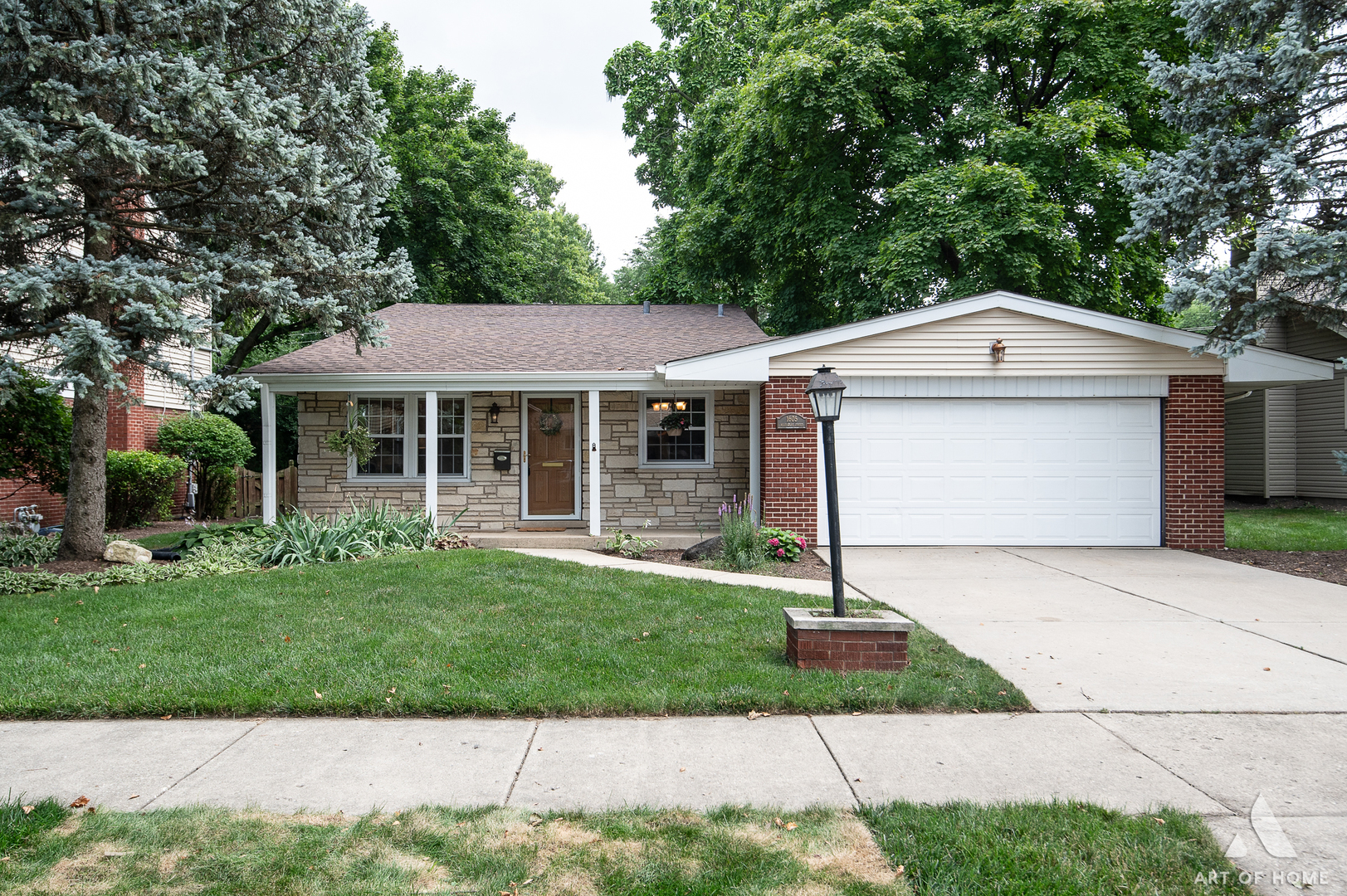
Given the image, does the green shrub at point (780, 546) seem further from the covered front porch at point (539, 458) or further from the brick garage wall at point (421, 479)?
the brick garage wall at point (421, 479)


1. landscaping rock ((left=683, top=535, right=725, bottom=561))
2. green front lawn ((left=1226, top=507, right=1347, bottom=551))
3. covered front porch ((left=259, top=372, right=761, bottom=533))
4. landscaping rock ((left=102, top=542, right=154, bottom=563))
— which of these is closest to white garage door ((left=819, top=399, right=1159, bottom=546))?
landscaping rock ((left=683, top=535, right=725, bottom=561))

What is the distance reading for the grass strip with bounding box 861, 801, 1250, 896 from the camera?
256cm

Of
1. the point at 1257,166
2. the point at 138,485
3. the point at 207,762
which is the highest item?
the point at 1257,166

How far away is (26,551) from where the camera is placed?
8.60 metres

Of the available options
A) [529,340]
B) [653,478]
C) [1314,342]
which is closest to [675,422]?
[653,478]

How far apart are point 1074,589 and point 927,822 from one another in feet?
18.2

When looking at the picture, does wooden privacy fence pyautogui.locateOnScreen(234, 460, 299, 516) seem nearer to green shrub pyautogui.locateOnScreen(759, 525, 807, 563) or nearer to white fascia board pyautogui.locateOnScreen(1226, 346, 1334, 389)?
green shrub pyautogui.locateOnScreen(759, 525, 807, 563)

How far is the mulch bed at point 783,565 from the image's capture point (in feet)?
28.5

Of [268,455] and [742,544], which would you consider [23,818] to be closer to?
[742,544]

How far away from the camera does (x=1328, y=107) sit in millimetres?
9945

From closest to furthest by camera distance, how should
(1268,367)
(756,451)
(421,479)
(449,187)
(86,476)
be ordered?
(86,476) → (1268,367) → (756,451) → (421,479) → (449,187)

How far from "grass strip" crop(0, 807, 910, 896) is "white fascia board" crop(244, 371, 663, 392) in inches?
334

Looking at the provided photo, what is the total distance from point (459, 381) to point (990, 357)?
7.46m

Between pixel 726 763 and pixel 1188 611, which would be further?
pixel 1188 611
